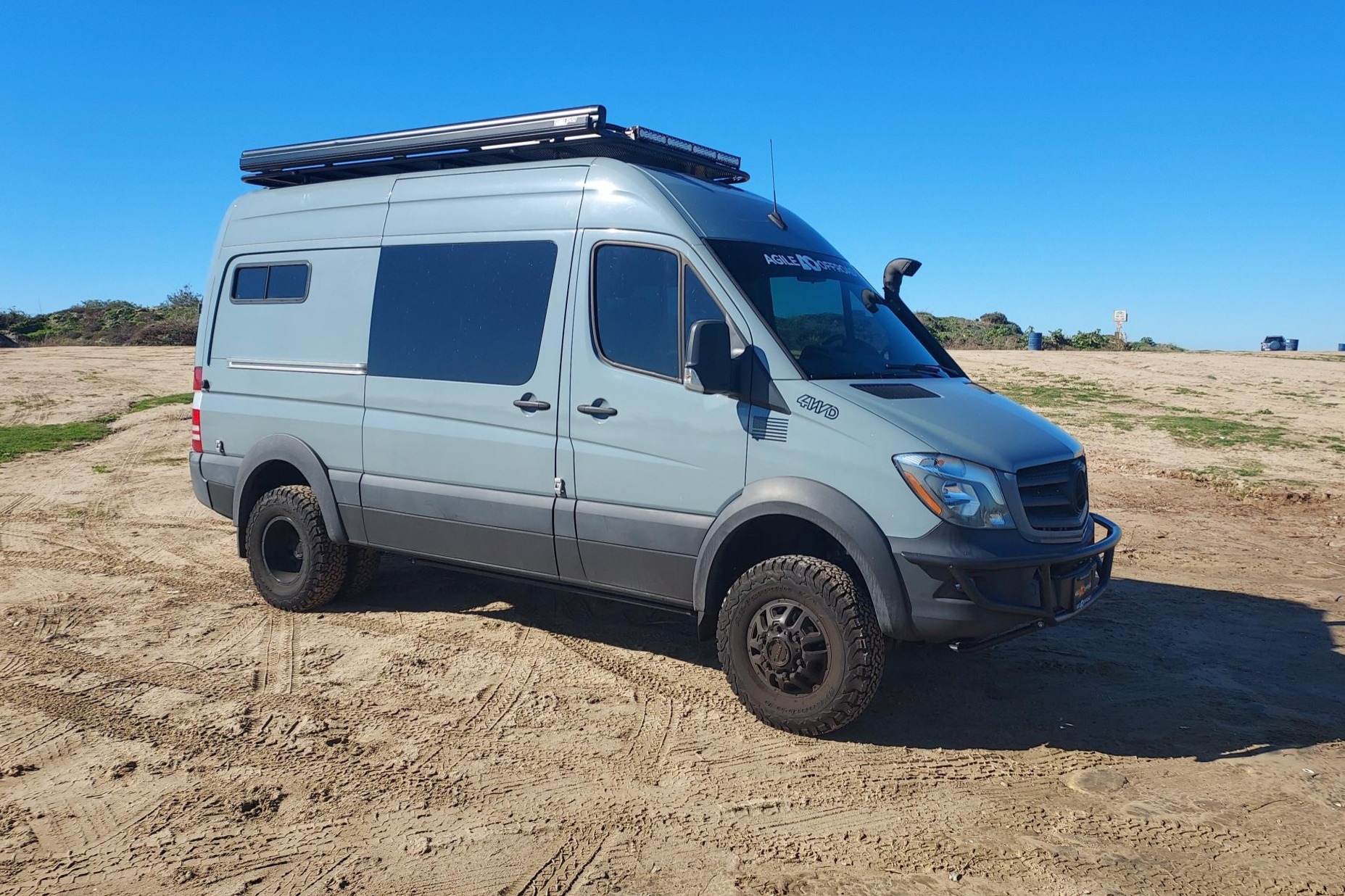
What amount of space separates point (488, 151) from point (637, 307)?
1.67m

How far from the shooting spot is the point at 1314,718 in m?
5.10

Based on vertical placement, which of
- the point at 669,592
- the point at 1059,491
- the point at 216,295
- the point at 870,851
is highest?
the point at 216,295

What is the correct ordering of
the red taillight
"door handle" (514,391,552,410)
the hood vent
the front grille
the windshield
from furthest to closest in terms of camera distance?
the red taillight, "door handle" (514,391,552,410), the windshield, the hood vent, the front grille

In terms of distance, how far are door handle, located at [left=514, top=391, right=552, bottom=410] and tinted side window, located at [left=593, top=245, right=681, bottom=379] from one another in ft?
1.50

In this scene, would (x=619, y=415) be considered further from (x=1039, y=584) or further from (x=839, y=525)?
(x=1039, y=584)

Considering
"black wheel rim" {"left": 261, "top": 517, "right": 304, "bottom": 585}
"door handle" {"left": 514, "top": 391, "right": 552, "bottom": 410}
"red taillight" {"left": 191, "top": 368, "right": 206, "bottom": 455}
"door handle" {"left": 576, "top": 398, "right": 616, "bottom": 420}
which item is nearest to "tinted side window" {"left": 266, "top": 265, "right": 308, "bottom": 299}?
"red taillight" {"left": 191, "top": 368, "right": 206, "bottom": 455}

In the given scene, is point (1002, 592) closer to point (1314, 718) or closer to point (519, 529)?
point (1314, 718)

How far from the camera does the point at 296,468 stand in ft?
22.5

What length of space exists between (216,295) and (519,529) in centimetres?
337

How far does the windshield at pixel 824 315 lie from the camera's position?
516 cm

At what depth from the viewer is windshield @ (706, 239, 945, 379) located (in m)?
5.16

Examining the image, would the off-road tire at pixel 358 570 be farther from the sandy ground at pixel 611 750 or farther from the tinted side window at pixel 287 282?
the tinted side window at pixel 287 282

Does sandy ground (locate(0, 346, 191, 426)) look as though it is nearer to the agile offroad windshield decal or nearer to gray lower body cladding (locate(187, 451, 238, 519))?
gray lower body cladding (locate(187, 451, 238, 519))

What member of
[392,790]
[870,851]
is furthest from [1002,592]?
[392,790]
